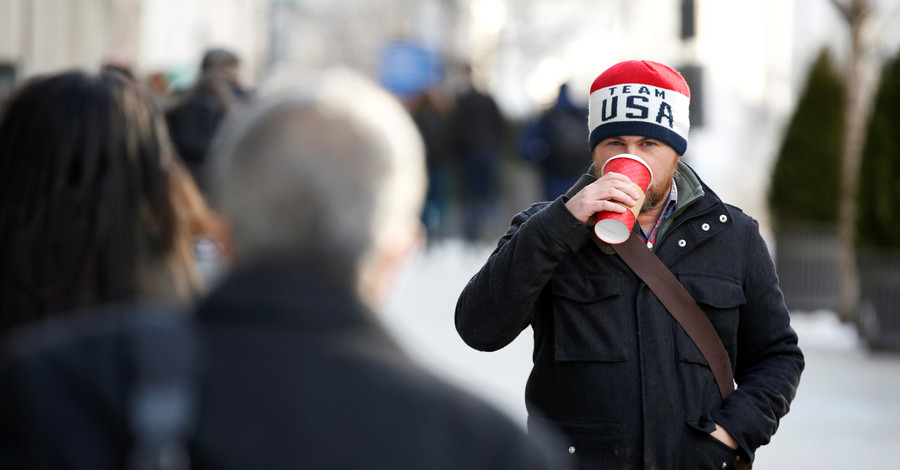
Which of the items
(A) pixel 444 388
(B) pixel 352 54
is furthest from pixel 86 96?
(B) pixel 352 54

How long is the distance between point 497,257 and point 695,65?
685 centimetres

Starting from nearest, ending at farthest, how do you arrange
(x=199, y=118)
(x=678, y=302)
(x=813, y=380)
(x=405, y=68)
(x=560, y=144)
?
(x=678, y=302) < (x=199, y=118) < (x=813, y=380) < (x=560, y=144) < (x=405, y=68)

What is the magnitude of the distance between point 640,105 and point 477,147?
12991 mm

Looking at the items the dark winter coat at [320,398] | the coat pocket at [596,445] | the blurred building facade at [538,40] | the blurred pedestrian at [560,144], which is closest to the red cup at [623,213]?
the coat pocket at [596,445]

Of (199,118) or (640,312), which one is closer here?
(640,312)

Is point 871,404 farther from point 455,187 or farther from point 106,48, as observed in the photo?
point 106,48

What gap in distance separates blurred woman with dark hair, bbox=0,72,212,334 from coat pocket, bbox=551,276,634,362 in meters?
0.97

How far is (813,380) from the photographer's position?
9.59m

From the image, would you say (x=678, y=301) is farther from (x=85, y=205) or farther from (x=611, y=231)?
(x=85, y=205)

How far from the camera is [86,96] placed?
2797 mm

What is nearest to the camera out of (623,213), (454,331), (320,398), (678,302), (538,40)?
(320,398)

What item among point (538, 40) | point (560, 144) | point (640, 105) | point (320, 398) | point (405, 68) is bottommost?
point (320, 398)

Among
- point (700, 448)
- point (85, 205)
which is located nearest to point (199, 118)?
point (700, 448)

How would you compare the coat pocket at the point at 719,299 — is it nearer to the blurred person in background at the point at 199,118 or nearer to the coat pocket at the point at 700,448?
the coat pocket at the point at 700,448
